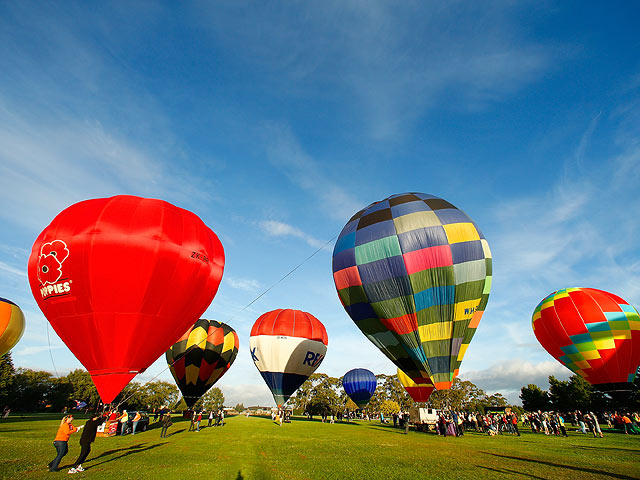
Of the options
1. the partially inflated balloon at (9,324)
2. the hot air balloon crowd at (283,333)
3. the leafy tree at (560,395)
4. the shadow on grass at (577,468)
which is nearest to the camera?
the shadow on grass at (577,468)

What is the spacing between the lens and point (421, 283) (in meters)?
14.0

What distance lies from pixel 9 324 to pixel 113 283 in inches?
769

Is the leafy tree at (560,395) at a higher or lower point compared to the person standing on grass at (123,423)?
higher

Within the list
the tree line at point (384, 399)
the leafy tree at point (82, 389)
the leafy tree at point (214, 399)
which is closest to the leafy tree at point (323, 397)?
the tree line at point (384, 399)

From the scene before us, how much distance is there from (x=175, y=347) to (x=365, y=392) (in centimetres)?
2196

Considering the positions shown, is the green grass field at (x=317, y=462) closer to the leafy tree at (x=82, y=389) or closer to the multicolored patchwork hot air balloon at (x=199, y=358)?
the multicolored patchwork hot air balloon at (x=199, y=358)

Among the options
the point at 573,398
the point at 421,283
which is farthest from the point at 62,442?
the point at 573,398

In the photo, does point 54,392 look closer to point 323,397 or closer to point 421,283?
point 323,397

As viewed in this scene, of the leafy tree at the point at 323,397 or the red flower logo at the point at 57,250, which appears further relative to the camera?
the leafy tree at the point at 323,397

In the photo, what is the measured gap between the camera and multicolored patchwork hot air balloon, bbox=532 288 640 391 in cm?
2170

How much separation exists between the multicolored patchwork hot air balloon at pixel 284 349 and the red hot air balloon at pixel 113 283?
1655 centimetres

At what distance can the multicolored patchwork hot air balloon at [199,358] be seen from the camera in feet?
81.6

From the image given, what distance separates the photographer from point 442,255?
1409 cm

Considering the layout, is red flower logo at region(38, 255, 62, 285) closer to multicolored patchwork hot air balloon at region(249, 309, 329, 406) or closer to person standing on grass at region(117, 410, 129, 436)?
person standing on grass at region(117, 410, 129, 436)
